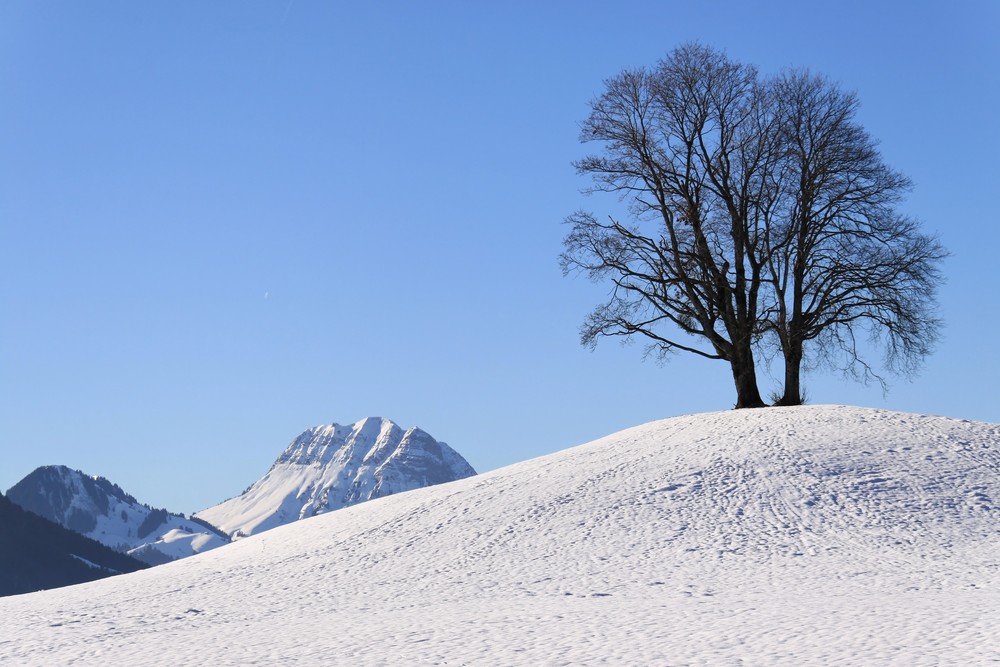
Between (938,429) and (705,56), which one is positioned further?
(705,56)

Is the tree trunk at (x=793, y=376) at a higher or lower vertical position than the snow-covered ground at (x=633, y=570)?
higher

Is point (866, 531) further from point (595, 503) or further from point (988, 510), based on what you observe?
point (595, 503)

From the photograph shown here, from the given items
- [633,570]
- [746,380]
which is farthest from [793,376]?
[633,570]

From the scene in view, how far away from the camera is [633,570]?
2039 cm

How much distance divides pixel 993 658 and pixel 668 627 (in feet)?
14.8

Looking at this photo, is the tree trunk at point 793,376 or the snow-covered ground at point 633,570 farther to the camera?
the tree trunk at point 793,376

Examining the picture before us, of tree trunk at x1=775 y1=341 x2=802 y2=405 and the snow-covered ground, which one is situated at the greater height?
tree trunk at x1=775 y1=341 x2=802 y2=405

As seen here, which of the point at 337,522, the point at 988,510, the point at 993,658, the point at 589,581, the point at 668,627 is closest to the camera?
the point at 993,658

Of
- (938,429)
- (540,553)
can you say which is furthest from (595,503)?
(938,429)

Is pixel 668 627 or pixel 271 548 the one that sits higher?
pixel 271 548

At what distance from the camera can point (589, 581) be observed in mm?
19797

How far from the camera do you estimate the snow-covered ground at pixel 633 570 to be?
14.8 m

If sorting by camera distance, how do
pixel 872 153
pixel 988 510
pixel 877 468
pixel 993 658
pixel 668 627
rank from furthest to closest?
pixel 872 153 < pixel 877 468 < pixel 988 510 < pixel 668 627 < pixel 993 658

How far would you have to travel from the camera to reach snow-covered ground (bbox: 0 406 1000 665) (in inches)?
583
